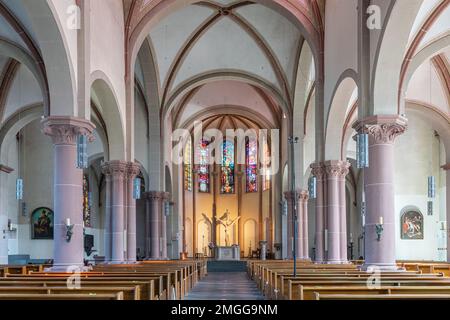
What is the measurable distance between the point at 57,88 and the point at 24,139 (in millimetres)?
18618

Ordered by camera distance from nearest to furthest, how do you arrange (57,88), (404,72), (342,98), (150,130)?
(57,88) → (404,72) → (342,98) → (150,130)

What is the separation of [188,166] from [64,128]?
30040 mm

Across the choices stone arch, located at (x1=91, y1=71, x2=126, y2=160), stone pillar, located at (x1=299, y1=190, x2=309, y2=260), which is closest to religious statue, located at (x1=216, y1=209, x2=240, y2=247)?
stone pillar, located at (x1=299, y1=190, x2=309, y2=260)

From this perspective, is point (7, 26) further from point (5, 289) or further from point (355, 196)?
point (355, 196)

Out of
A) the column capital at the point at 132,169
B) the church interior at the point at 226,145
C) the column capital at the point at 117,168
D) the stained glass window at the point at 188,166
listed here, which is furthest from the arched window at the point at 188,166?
the column capital at the point at 117,168

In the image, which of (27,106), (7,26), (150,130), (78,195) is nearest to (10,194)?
Result: (27,106)

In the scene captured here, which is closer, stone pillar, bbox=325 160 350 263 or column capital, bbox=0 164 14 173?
stone pillar, bbox=325 160 350 263

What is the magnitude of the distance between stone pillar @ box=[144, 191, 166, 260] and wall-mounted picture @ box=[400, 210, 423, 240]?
41.6ft

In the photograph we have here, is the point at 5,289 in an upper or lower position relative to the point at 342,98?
lower

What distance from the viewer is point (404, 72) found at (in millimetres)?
17125

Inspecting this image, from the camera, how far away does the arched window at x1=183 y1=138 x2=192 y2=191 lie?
1741 inches

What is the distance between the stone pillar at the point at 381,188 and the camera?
14992 mm

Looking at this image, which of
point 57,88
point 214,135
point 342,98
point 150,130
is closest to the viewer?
point 57,88

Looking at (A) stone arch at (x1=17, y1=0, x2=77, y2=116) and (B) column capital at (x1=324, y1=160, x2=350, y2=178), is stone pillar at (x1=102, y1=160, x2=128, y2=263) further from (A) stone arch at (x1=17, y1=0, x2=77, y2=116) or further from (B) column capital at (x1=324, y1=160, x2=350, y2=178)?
(B) column capital at (x1=324, y1=160, x2=350, y2=178)
